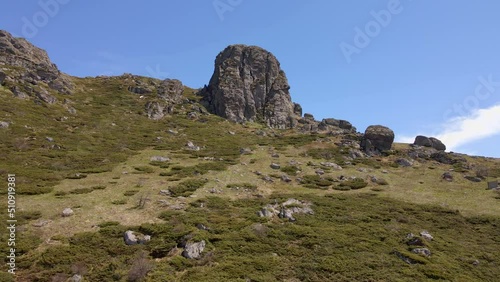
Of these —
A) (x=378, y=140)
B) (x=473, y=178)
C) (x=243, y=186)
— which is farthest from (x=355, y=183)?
(x=378, y=140)

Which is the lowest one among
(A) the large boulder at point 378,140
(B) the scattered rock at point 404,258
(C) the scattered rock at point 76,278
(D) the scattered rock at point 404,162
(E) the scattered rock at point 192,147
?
(C) the scattered rock at point 76,278

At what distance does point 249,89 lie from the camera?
365ft

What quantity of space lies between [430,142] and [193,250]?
7823 cm

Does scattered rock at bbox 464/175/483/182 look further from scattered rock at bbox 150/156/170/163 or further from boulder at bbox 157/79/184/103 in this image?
boulder at bbox 157/79/184/103

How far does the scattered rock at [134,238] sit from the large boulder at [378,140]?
5369 centimetres

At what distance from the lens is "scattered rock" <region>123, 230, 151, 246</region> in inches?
878

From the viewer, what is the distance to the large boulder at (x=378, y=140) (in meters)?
66.6

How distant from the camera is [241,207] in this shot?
31.8 m

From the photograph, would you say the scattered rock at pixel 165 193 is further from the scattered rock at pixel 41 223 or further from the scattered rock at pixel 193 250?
the scattered rock at pixel 193 250

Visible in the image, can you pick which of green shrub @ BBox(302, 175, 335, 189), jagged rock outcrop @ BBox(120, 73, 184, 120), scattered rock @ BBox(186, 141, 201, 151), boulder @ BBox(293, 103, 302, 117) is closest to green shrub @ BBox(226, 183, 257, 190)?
green shrub @ BBox(302, 175, 335, 189)

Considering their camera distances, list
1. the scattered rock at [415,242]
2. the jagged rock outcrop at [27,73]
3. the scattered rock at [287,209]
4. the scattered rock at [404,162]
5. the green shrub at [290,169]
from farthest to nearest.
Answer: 1. the jagged rock outcrop at [27,73]
2. the scattered rock at [404,162]
3. the green shrub at [290,169]
4. the scattered rock at [287,209]
5. the scattered rock at [415,242]

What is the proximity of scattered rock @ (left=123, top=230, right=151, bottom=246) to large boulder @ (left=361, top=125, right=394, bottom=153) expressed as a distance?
53692mm

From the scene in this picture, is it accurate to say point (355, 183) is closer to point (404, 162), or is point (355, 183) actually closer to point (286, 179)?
point (286, 179)

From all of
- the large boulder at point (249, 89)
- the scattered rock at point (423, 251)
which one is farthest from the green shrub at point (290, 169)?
the large boulder at point (249, 89)
